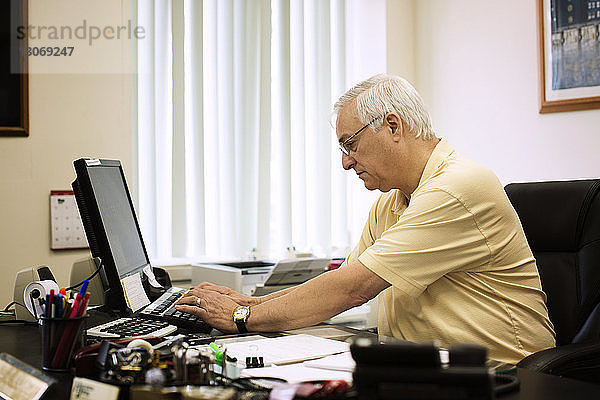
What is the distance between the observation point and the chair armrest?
157 cm

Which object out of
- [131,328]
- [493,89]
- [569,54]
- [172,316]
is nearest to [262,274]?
[172,316]

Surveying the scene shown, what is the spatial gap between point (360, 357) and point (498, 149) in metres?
2.91

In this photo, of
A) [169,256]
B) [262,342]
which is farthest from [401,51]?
[262,342]

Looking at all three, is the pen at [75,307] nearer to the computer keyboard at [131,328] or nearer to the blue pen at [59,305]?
the blue pen at [59,305]

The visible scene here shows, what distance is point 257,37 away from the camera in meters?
3.54

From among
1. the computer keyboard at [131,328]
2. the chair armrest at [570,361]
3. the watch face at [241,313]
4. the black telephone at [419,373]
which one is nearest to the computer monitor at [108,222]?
the computer keyboard at [131,328]

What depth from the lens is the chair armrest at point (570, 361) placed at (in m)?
1.57

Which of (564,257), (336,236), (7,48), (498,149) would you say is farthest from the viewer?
(336,236)

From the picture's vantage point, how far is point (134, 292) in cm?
193

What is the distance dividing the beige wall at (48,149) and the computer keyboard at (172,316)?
107 cm

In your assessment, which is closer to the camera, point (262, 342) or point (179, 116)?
point (262, 342)

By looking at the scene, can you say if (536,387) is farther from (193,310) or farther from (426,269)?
(193,310)

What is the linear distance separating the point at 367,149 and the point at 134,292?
77 cm

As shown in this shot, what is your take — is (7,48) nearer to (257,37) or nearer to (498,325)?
(257,37)
